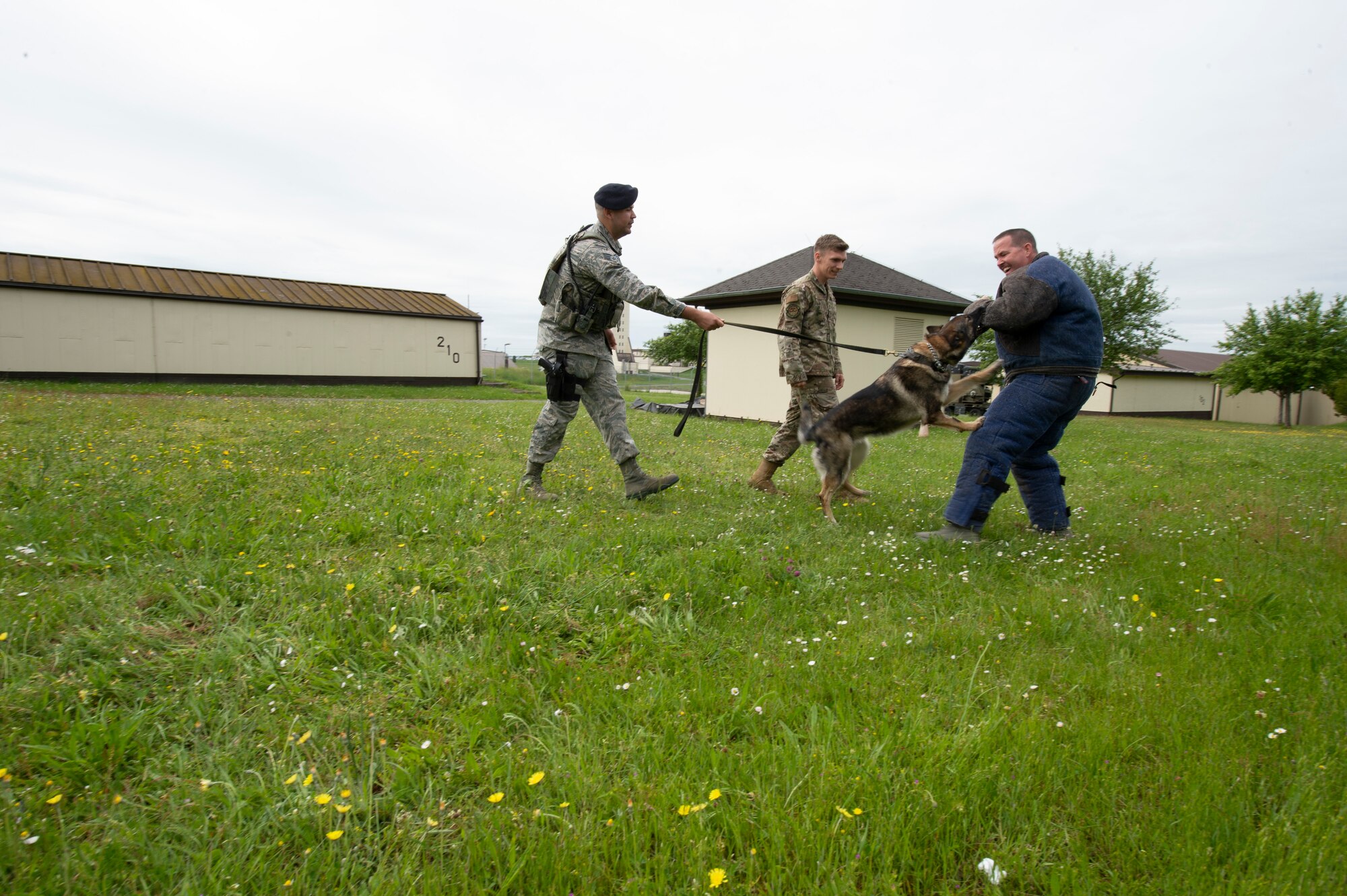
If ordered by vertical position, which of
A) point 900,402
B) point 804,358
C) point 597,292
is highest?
point 597,292

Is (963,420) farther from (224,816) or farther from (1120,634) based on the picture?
(224,816)

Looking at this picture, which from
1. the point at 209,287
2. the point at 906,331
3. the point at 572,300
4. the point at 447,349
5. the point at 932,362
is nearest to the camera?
the point at 572,300

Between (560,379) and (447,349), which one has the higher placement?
(447,349)

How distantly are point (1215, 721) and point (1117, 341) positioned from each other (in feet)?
93.7

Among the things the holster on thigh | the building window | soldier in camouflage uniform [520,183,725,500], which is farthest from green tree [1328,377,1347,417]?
the holster on thigh

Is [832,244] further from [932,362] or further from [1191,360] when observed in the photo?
[1191,360]

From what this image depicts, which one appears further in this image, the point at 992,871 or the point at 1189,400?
the point at 1189,400

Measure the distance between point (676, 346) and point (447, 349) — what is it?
52.9ft

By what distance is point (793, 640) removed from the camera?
2939mm

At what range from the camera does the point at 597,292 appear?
17.6 feet

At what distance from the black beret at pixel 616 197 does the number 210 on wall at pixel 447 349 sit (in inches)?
1075

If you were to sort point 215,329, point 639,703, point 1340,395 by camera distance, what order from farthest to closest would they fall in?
point 1340,395 → point 215,329 → point 639,703

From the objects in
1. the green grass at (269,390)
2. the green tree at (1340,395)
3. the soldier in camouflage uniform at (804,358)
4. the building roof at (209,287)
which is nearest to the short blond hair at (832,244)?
the soldier in camouflage uniform at (804,358)

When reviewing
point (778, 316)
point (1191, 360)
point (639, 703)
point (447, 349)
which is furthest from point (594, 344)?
point (1191, 360)
